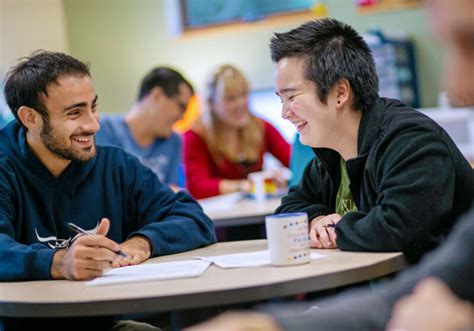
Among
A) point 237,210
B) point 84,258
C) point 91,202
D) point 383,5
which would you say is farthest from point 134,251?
point 383,5

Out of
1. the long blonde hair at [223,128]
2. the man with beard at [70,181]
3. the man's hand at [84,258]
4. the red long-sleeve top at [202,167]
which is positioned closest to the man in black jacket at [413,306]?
the man's hand at [84,258]

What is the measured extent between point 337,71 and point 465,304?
1083mm

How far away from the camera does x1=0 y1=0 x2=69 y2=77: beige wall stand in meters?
5.64

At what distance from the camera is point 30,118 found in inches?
87.8

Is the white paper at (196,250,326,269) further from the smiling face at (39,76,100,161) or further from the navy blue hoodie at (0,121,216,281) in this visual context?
the smiling face at (39,76,100,161)

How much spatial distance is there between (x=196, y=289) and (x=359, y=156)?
641 mm

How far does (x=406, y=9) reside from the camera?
5113mm

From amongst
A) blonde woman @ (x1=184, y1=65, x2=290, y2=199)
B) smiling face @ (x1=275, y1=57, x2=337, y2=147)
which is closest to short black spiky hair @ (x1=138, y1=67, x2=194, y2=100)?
blonde woman @ (x1=184, y1=65, x2=290, y2=199)

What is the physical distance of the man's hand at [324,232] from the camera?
1.84 m

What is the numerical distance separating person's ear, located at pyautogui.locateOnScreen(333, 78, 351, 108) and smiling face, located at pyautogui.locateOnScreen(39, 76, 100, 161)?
2.35ft

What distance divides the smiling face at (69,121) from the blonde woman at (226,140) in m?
2.03

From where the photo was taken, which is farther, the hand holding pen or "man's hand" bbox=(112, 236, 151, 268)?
"man's hand" bbox=(112, 236, 151, 268)

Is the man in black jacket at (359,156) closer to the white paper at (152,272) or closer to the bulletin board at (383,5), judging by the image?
the white paper at (152,272)

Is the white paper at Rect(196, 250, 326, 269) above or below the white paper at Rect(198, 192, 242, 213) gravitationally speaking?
above
